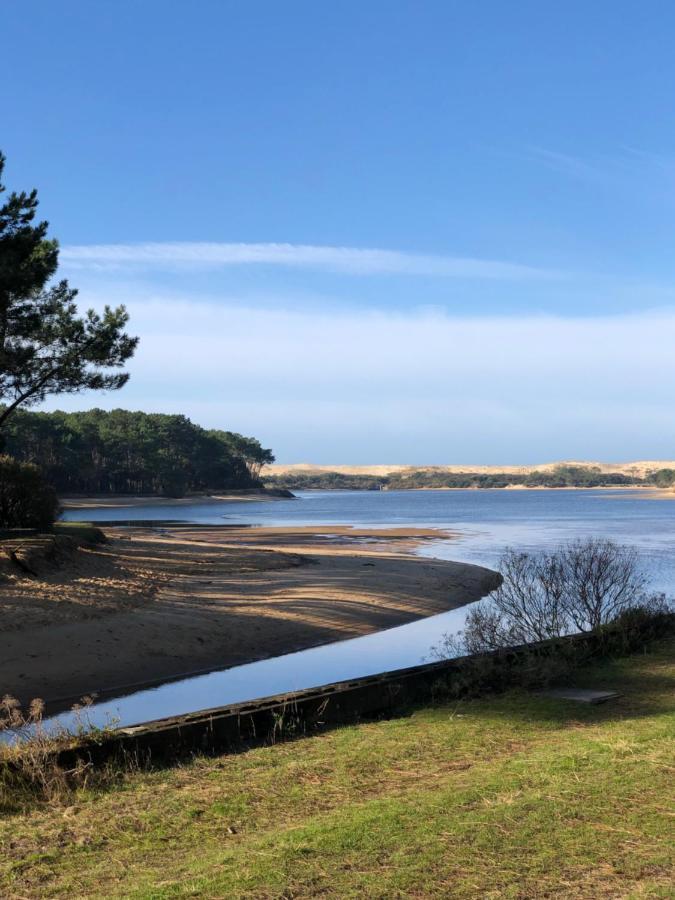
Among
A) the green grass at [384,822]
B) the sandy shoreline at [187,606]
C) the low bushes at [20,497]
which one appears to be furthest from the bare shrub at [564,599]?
the low bushes at [20,497]

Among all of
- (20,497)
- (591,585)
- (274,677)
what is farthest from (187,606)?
(591,585)

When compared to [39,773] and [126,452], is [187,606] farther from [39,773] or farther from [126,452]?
[126,452]

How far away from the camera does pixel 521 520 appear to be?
2931 inches

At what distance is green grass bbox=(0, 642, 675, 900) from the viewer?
16.2 feet

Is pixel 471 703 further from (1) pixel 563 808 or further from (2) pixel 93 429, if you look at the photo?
(2) pixel 93 429

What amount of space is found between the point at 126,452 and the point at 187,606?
333ft

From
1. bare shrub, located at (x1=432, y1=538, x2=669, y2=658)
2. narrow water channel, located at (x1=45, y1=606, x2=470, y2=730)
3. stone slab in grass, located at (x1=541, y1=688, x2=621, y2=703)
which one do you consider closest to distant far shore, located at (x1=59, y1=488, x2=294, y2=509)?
narrow water channel, located at (x1=45, y1=606, x2=470, y2=730)

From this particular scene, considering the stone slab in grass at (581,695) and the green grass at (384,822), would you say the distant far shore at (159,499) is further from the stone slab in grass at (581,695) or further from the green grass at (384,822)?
the green grass at (384,822)

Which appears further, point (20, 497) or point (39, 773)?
point (20, 497)

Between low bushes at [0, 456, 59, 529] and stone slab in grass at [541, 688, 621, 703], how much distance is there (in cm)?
1850

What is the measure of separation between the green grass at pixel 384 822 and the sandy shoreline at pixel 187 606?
6597 millimetres

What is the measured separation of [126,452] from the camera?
118250 mm

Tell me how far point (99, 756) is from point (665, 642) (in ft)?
34.1

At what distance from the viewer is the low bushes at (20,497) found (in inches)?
998
